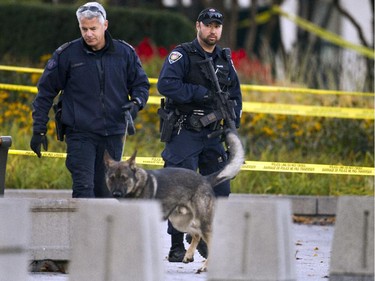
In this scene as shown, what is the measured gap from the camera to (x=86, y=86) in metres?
10.1

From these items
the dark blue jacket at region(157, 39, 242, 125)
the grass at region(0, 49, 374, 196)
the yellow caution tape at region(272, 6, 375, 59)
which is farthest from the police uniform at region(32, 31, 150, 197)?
the yellow caution tape at region(272, 6, 375, 59)

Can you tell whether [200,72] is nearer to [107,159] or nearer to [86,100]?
[86,100]

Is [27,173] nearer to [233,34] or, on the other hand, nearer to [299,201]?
[299,201]

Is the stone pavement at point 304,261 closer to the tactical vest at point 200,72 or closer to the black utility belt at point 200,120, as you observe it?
the black utility belt at point 200,120

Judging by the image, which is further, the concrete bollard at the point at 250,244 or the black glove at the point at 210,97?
the black glove at the point at 210,97

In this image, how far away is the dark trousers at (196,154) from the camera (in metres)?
10.3

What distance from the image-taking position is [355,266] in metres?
7.57

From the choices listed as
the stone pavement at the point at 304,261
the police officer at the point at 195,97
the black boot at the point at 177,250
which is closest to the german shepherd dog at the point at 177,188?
the stone pavement at the point at 304,261

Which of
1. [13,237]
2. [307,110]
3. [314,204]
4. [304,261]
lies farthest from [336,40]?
[13,237]

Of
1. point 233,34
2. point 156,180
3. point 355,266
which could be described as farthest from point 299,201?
point 233,34

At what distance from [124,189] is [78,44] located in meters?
1.50

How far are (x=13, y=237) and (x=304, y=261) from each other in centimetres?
421

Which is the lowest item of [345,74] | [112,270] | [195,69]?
[112,270]

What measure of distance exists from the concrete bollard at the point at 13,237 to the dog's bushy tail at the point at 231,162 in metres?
2.79
